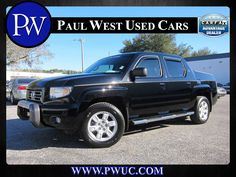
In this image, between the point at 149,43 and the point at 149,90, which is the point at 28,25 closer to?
the point at 149,90

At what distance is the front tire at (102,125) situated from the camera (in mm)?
3582

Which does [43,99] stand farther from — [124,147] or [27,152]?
[124,147]

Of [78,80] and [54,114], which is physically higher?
[78,80]

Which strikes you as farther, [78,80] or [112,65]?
[112,65]

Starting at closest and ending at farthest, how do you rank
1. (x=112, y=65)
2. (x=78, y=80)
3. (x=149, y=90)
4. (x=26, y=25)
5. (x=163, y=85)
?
(x=26, y=25) < (x=78, y=80) < (x=149, y=90) < (x=112, y=65) < (x=163, y=85)

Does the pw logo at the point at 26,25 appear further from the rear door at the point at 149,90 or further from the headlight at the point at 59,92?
the rear door at the point at 149,90

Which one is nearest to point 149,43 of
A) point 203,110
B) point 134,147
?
point 203,110

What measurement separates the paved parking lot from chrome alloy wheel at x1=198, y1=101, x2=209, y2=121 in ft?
1.81

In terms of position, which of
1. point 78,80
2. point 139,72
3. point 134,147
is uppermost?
point 139,72

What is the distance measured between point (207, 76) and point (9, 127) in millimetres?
5111

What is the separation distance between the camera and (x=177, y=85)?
483 centimetres

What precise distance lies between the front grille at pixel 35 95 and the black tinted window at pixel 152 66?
1.89m

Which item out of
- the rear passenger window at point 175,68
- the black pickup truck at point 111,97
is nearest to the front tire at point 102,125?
the black pickup truck at point 111,97

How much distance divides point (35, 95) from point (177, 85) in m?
2.89
